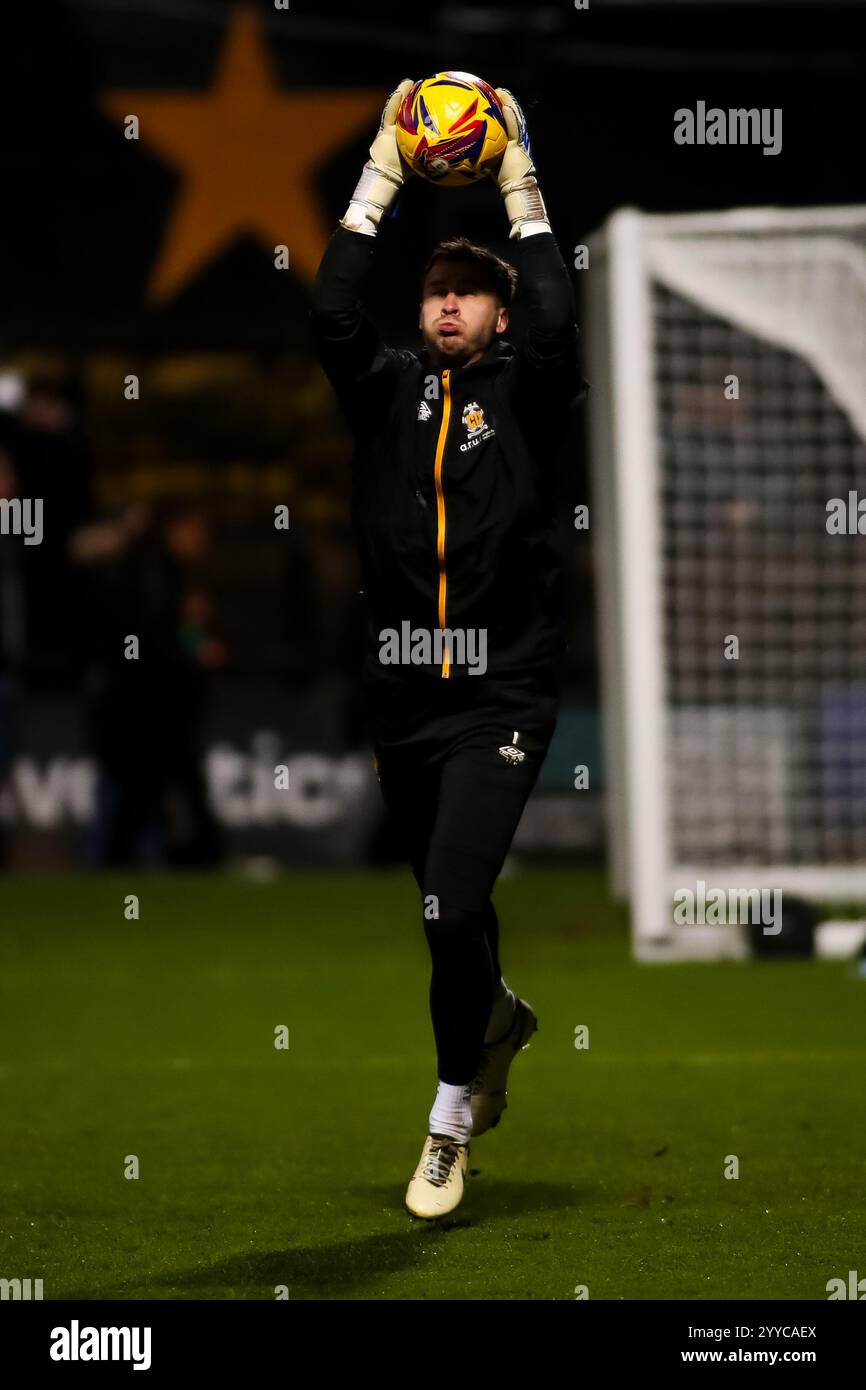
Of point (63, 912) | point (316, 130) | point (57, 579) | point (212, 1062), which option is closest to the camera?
point (212, 1062)

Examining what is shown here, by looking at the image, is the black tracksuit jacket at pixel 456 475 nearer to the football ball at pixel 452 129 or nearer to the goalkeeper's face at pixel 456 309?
the goalkeeper's face at pixel 456 309

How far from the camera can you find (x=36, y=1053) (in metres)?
9.02

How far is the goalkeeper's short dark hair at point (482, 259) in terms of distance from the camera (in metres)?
6.07

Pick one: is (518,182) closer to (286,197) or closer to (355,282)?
(355,282)

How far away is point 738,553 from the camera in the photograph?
39.9 feet

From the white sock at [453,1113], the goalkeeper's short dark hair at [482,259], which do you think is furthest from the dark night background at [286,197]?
the white sock at [453,1113]

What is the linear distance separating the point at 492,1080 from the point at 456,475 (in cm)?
160

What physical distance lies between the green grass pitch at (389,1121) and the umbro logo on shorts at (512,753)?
1.15m

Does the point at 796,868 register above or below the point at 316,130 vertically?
below

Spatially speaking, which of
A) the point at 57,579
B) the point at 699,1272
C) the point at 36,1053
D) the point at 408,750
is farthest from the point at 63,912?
the point at 699,1272

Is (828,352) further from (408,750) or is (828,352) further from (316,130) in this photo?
(408,750)

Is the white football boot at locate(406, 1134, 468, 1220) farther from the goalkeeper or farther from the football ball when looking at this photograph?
the football ball

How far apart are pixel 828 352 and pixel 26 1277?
7.68 meters

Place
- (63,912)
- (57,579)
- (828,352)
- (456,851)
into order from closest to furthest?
(456,851) < (828,352) < (63,912) < (57,579)
